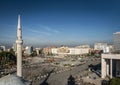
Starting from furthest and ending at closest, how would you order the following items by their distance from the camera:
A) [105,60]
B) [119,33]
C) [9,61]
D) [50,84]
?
[9,61] < [119,33] < [105,60] < [50,84]

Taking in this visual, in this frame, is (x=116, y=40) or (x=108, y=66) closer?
(x=108, y=66)

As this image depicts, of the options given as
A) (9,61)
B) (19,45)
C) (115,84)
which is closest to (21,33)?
(19,45)

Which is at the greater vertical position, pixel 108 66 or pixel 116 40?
pixel 116 40

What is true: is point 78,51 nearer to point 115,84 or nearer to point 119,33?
point 119,33

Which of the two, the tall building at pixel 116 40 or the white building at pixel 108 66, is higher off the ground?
the tall building at pixel 116 40

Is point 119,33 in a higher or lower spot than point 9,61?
higher

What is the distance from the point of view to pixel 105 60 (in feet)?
109

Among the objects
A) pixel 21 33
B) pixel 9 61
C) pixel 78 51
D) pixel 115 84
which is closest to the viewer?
pixel 115 84

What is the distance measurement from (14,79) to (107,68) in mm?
22471

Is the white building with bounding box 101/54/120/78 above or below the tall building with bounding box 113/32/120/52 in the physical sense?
below

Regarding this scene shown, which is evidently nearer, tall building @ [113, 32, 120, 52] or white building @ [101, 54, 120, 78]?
white building @ [101, 54, 120, 78]

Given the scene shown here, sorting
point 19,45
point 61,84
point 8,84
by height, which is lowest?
point 61,84

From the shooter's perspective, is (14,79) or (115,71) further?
(115,71)

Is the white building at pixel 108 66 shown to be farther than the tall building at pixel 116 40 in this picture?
No
